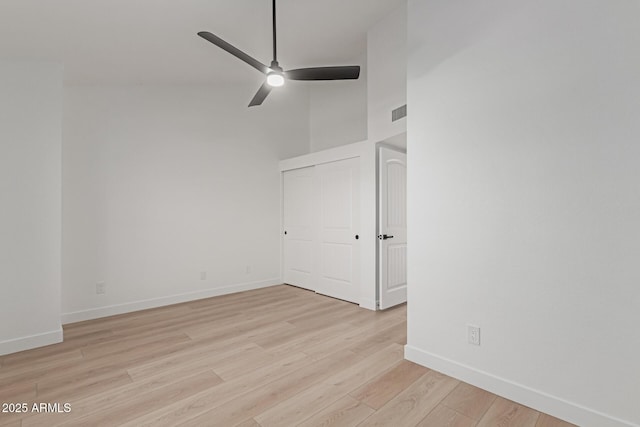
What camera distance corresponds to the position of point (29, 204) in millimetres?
2727

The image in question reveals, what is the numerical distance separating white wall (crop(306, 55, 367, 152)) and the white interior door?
1.17m

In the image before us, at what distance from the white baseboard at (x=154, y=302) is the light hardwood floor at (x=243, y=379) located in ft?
0.53

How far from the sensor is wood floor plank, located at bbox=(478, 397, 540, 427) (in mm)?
1693

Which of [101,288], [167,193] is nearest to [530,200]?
[167,193]

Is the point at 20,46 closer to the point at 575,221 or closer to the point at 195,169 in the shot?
the point at 195,169

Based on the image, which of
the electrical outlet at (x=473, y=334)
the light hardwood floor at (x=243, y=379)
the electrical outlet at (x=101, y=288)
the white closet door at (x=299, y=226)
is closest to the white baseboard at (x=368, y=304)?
the light hardwood floor at (x=243, y=379)

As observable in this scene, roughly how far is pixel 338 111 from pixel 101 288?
4.32 meters

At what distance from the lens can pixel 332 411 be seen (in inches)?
71.0

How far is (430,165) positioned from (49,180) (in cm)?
346

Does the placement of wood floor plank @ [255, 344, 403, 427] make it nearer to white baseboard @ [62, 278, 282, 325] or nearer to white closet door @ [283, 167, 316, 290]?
white closet door @ [283, 167, 316, 290]

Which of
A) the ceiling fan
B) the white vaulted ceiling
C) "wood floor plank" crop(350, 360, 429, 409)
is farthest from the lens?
the ceiling fan

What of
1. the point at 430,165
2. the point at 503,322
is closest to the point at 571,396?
the point at 503,322

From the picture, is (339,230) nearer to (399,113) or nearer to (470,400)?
(399,113)

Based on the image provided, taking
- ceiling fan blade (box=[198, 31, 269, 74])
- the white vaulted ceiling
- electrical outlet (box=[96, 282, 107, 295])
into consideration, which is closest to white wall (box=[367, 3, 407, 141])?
the white vaulted ceiling
